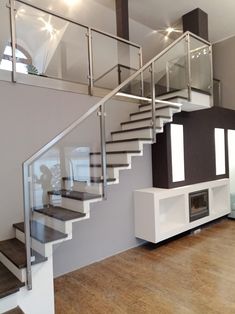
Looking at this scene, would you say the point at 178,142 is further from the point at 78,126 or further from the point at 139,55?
the point at 78,126

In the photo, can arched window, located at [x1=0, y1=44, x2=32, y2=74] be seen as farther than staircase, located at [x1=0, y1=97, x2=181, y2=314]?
Yes

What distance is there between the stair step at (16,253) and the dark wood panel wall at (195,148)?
2.61 m

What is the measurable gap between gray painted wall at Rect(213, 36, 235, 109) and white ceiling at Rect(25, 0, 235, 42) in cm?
80

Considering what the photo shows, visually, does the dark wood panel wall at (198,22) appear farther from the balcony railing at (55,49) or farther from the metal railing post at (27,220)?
the metal railing post at (27,220)

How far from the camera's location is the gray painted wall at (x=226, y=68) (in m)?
7.01

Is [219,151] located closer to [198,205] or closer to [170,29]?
[198,205]

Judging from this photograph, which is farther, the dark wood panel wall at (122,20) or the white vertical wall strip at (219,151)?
the white vertical wall strip at (219,151)

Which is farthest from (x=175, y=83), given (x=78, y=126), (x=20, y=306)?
(x=20, y=306)

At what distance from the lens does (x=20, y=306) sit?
212cm

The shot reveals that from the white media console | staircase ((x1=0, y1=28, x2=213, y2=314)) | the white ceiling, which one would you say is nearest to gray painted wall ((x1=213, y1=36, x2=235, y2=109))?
the white ceiling

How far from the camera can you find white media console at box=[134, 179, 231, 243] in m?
3.86

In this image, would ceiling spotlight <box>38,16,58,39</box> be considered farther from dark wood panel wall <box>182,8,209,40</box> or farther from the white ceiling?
dark wood panel wall <box>182,8,209,40</box>

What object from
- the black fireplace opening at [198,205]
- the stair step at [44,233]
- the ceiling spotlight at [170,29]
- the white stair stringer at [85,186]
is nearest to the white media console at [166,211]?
the black fireplace opening at [198,205]

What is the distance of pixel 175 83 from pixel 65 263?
3.33 meters
